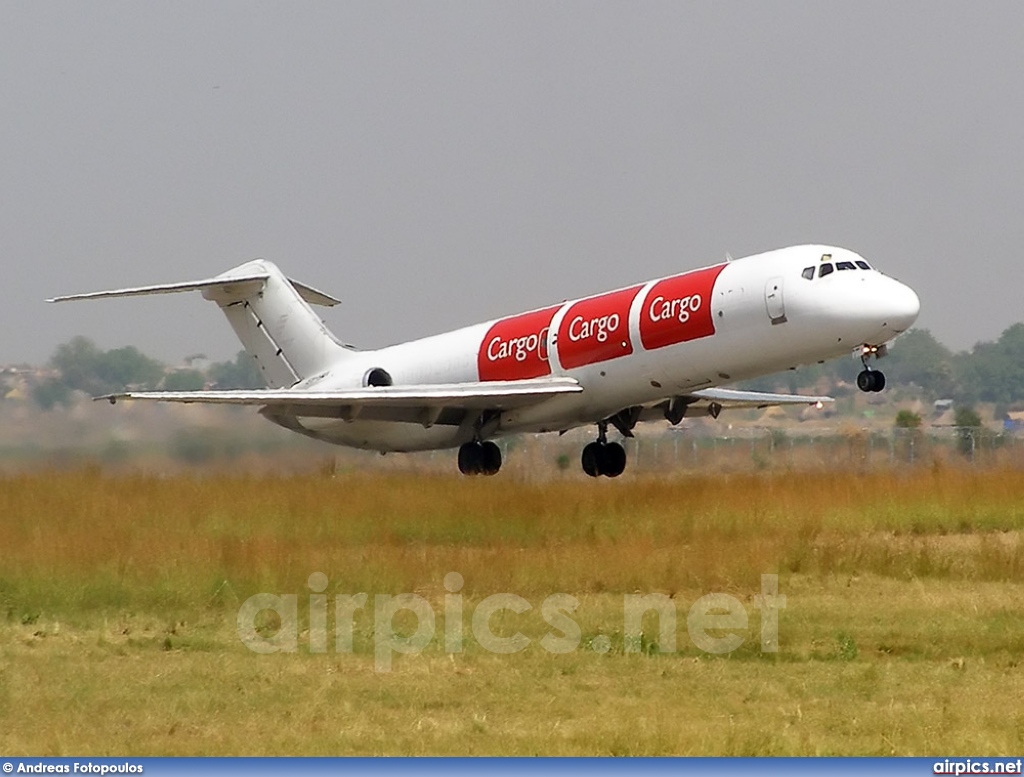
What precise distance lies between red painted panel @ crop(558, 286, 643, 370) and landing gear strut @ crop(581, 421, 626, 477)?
12.8 feet

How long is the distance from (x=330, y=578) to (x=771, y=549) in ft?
18.1

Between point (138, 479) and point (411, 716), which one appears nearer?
point (411, 716)

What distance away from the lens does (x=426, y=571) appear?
60.1ft

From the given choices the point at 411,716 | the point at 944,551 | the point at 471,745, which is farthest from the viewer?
the point at 944,551

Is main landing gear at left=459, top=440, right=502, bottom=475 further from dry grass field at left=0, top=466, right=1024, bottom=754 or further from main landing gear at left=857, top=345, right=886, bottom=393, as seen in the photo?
main landing gear at left=857, top=345, right=886, bottom=393

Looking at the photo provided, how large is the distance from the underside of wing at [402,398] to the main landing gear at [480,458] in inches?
26.2

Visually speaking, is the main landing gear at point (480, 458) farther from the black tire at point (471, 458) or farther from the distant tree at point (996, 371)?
the distant tree at point (996, 371)

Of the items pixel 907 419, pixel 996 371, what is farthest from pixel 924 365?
pixel 907 419

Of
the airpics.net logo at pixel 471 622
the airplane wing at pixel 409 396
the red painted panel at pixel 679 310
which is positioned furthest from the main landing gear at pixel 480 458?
the airpics.net logo at pixel 471 622

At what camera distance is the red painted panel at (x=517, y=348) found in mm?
30219

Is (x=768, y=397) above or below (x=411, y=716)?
above

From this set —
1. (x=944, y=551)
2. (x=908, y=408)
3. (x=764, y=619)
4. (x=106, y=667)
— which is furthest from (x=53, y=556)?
(x=908, y=408)

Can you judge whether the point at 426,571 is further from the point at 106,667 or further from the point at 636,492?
the point at 636,492

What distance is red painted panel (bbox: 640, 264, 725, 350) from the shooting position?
1079 inches
